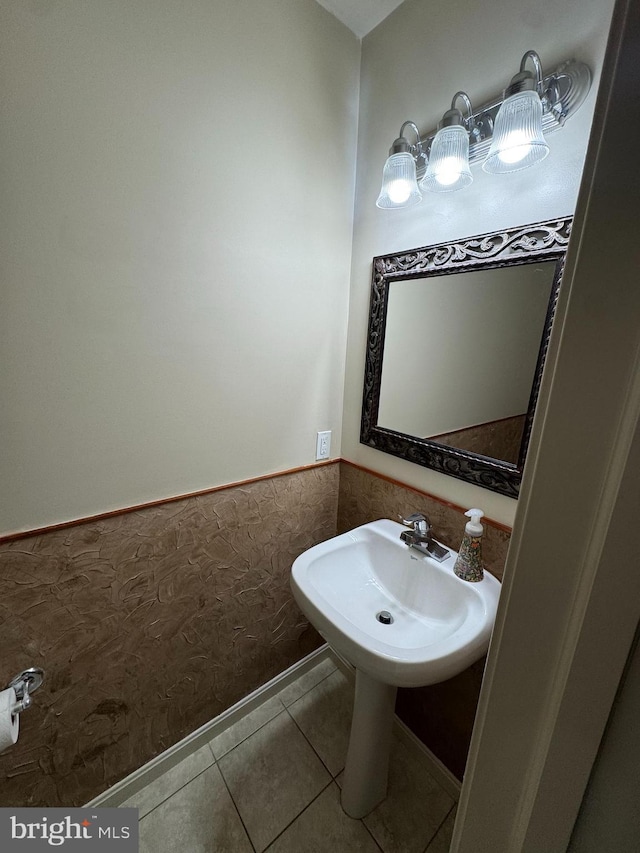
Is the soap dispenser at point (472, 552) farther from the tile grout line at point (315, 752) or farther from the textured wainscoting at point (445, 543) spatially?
the tile grout line at point (315, 752)

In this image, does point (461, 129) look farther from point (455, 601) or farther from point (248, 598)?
point (248, 598)

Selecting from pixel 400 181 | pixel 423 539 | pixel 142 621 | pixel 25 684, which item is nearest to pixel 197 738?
pixel 142 621

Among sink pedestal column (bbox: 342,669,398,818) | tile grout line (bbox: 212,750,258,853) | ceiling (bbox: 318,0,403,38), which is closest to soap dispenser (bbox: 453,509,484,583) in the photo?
sink pedestal column (bbox: 342,669,398,818)

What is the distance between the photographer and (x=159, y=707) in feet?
3.74

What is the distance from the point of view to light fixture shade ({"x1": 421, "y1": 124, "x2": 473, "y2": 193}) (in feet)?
2.91

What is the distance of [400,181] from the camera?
1.01m

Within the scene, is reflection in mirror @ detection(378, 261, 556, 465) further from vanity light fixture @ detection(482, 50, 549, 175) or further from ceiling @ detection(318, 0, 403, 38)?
ceiling @ detection(318, 0, 403, 38)

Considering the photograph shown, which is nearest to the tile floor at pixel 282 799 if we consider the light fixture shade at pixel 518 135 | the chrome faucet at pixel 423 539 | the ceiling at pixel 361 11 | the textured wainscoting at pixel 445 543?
the textured wainscoting at pixel 445 543

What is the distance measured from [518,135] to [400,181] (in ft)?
1.04

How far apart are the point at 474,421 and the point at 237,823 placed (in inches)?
58.2

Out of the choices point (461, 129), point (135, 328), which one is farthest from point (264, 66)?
point (135, 328)

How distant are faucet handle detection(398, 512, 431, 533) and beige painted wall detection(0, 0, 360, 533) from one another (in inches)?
20.1

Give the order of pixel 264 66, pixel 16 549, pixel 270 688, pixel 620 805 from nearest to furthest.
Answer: pixel 620 805 → pixel 16 549 → pixel 264 66 → pixel 270 688

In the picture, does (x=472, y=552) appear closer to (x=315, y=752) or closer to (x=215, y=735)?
(x=315, y=752)
